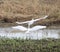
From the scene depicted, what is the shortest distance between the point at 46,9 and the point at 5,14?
2.32 m

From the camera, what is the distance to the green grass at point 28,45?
35.7 feet

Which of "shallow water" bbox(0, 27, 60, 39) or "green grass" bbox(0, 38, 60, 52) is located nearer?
"green grass" bbox(0, 38, 60, 52)

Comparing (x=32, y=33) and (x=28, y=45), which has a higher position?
(x=32, y=33)

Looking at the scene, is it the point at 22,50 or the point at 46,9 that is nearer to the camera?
the point at 22,50

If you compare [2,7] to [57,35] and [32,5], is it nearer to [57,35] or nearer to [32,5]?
[32,5]

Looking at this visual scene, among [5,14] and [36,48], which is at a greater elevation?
[5,14]

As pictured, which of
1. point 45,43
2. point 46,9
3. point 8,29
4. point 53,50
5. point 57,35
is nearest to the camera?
point 53,50

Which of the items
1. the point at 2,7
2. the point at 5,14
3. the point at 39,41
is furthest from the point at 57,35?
the point at 2,7

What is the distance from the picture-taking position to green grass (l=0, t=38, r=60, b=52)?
10.9 meters

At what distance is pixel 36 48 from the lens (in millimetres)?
10930

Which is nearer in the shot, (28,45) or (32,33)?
(28,45)

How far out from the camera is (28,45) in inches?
444

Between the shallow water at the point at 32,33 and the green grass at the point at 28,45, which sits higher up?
the shallow water at the point at 32,33

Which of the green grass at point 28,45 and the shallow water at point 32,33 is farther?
the shallow water at point 32,33
